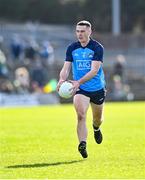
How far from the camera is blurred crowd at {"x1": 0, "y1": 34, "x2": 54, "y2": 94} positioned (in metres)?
37.3

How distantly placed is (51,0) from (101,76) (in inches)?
2305

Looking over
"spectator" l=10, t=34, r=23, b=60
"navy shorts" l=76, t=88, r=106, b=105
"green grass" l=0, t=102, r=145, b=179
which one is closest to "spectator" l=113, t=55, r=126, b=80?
"spectator" l=10, t=34, r=23, b=60

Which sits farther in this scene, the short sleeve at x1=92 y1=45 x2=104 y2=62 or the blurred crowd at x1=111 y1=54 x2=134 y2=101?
the blurred crowd at x1=111 y1=54 x2=134 y2=101

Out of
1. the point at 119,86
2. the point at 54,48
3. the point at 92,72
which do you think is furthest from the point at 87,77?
the point at 54,48

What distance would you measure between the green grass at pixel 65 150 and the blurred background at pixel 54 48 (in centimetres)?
1319

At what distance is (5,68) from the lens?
126 ft

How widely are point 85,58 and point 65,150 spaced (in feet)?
6.99

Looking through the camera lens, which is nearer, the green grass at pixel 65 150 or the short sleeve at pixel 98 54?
the green grass at pixel 65 150

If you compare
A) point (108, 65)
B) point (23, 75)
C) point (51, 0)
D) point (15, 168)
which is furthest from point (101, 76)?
point (51, 0)

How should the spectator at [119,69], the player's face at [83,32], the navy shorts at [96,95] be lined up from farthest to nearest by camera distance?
the spectator at [119,69] < the navy shorts at [96,95] < the player's face at [83,32]

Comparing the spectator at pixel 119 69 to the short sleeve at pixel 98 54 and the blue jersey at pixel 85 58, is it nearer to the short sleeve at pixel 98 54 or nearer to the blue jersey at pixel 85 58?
the blue jersey at pixel 85 58

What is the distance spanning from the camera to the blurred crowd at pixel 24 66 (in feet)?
122

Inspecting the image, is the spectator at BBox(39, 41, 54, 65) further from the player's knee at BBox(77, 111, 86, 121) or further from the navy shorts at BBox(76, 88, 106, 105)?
the player's knee at BBox(77, 111, 86, 121)

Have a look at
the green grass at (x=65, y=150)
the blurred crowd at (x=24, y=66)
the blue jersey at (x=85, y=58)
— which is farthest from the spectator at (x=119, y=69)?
the blue jersey at (x=85, y=58)
